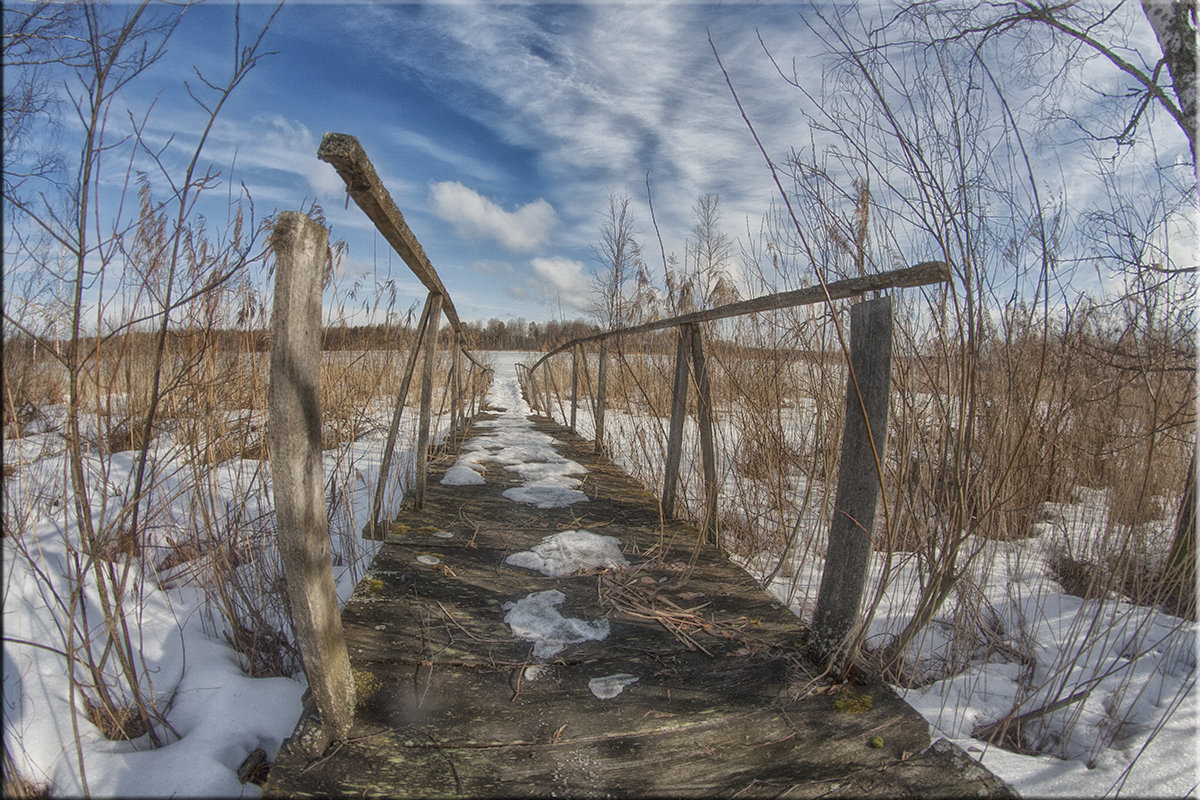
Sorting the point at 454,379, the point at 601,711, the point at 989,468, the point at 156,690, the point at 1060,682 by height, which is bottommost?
the point at 1060,682

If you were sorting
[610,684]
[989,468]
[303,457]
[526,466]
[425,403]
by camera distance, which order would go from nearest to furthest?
[303,457]
[610,684]
[989,468]
[425,403]
[526,466]

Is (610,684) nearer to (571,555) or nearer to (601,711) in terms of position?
(601,711)

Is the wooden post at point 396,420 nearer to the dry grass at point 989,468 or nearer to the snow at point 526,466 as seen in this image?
the snow at point 526,466

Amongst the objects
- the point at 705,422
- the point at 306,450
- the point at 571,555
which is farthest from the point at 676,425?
the point at 306,450

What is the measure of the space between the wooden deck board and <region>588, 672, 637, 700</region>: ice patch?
0.02 m

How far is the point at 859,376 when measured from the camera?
1611mm

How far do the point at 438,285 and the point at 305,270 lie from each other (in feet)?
5.22

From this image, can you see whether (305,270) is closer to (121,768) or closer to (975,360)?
(121,768)

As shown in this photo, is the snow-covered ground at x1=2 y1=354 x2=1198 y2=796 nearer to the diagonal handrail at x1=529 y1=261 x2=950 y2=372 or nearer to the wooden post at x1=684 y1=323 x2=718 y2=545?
the wooden post at x1=684 y1=323 x2=718 y2=545

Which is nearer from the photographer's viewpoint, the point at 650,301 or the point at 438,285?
the point at 438,285

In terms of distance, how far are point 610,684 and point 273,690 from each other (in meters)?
1.05

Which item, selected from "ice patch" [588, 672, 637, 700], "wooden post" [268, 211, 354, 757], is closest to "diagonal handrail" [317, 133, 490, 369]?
"wooden post" [268, 211, 354, 757]

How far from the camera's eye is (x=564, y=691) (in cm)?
151

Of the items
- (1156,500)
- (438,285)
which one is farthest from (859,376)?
(1156,500)
